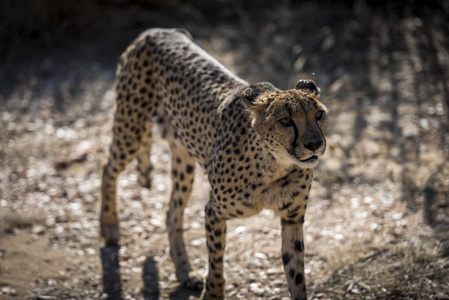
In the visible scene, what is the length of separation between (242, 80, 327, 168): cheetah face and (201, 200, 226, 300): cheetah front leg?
2.29ft

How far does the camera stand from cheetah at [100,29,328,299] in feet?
10.1

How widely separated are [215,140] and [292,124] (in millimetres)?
841

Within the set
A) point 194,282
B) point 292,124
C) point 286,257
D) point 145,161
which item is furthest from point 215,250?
point 145,161

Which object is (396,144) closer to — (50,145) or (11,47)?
(50,145)

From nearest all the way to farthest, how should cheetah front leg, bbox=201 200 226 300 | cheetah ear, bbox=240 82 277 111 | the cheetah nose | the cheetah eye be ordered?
the cheetah nose → the cheetah eye → cheetah ear, bbox=240 82 277 111 → cheetah front leg, bbox=201 200 226 300

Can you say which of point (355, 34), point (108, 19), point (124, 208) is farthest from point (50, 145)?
point (355, 34)

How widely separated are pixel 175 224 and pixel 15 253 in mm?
1339

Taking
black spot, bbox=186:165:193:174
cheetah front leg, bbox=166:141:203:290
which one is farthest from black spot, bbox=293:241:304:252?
black spot, bbox=186:165:193:174

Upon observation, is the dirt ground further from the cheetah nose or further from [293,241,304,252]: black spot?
the cheetah nose

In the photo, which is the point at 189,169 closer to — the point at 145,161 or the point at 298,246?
the point at 145,161

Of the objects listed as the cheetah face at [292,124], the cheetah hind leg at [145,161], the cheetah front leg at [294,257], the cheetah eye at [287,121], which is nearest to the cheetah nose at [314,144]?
the cheetah face at [292,124]

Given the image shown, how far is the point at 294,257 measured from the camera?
352 centimetres

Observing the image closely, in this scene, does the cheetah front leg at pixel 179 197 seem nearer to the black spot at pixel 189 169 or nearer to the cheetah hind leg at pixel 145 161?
the black spot at pixel 189 169

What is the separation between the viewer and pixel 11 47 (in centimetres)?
841
